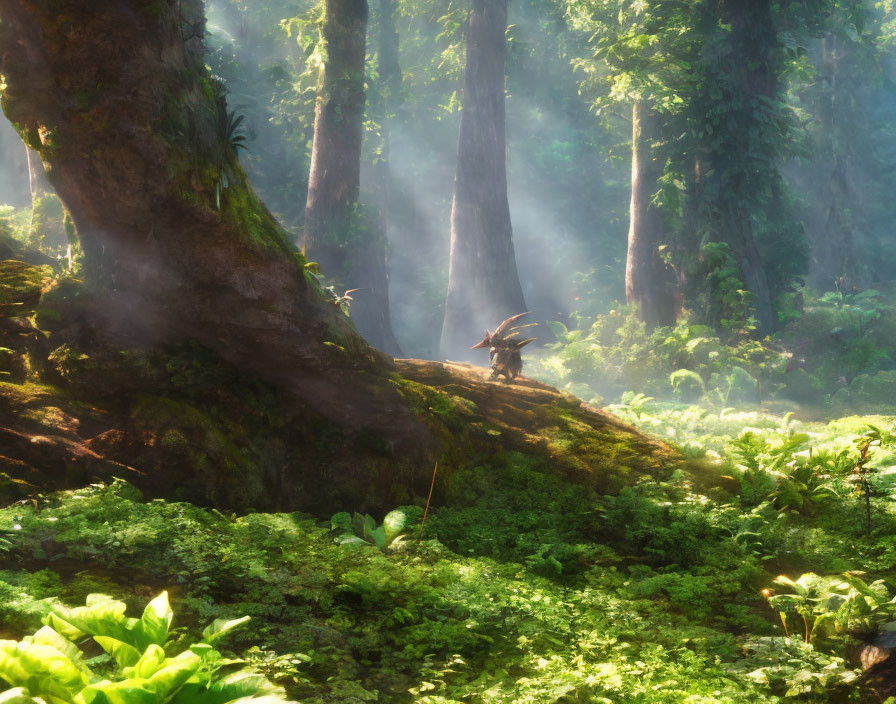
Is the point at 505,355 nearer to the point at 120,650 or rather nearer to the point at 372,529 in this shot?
the point at 372,529

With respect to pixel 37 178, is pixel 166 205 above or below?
below

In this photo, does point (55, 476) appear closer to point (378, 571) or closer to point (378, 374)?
point (378, 571)

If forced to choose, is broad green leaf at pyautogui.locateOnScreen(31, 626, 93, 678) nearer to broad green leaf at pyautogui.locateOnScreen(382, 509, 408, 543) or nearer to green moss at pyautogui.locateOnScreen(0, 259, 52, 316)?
broad green leaf at pyautogui.locateOnScreen(382, 509, 408, 543)

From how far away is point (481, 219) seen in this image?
2164cm

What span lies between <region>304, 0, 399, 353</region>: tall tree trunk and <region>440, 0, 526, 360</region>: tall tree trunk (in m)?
3.97

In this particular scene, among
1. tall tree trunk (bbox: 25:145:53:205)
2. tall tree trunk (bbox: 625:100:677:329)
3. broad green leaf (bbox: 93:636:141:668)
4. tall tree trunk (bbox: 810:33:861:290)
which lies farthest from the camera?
tall tree trunk (bbox: 810:33:861:290)

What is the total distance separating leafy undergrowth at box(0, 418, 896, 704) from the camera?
2.68 m

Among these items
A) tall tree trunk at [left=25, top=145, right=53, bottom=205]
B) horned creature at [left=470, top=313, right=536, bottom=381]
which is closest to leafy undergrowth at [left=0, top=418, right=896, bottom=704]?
horned creature at [left=470, top=313, right=536, bottom=381]

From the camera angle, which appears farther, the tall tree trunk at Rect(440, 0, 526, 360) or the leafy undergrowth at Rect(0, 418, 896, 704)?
the tall tree trunk at Rect(440, 0, 526, 360)

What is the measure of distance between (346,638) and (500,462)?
310cm

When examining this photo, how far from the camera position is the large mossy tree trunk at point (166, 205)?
4.81 metres

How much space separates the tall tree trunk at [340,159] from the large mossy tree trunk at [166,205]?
35.6ft

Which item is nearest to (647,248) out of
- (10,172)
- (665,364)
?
(665,364)

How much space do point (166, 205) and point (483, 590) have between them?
12.6 ft
